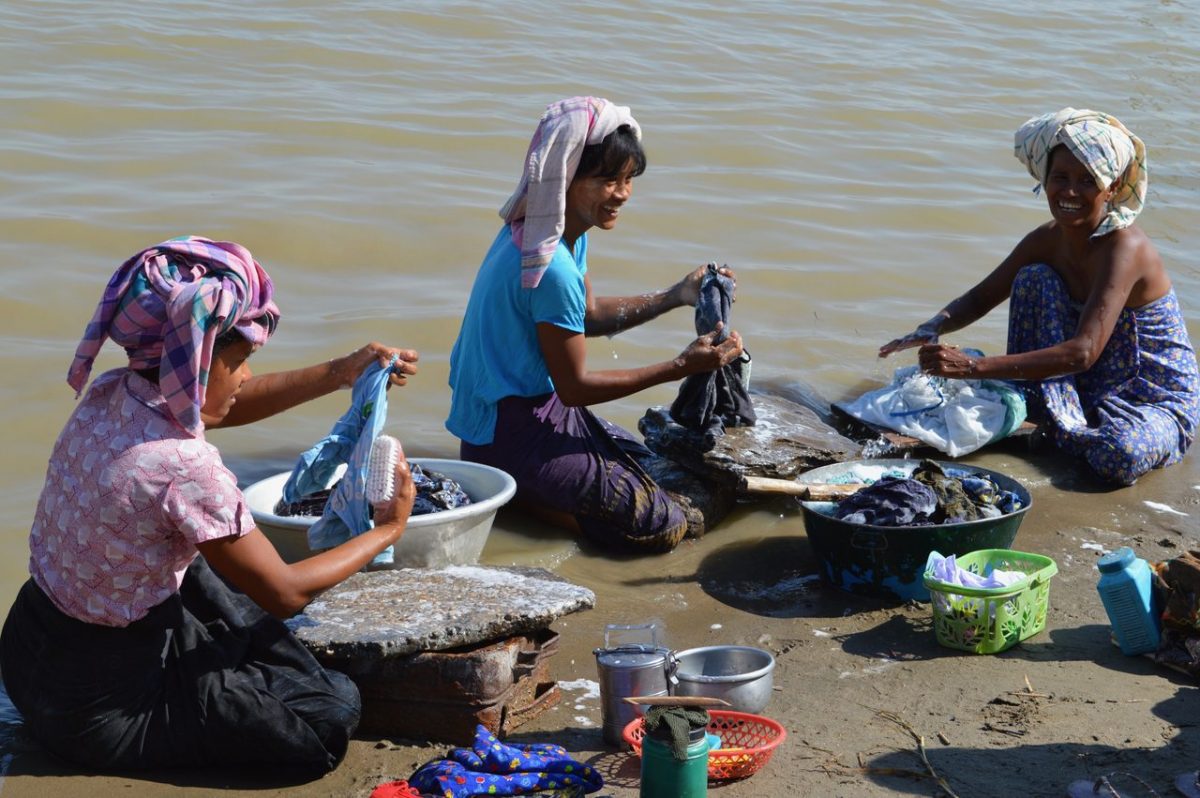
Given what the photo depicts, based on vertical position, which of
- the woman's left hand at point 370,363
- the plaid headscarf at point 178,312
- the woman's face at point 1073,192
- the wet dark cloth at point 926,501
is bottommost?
the wet dark cloth at point 926,501

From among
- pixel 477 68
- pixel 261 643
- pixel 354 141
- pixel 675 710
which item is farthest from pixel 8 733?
pixel 477 68

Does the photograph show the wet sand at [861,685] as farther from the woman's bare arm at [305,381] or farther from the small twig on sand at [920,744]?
the woman's bare arm at [305,381]

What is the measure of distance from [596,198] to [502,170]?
4.75m

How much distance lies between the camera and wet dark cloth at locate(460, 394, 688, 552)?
485cm

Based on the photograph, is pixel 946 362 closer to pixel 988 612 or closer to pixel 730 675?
pixel 988 612

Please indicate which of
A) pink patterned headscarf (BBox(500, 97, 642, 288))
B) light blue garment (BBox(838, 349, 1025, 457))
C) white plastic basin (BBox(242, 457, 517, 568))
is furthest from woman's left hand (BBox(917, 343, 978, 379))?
white plastic basin (BBox(242, 457, 517, 568))

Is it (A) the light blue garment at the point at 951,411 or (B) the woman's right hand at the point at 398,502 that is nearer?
(B) the woman's right hand at the point at 398,502

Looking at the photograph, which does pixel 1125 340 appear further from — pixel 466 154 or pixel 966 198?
pixel 466 154

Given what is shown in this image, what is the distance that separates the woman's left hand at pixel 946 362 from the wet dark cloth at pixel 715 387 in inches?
27.7

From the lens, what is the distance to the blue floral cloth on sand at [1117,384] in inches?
225

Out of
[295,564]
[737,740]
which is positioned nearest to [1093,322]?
[737,740]

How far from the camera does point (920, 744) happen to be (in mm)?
3615

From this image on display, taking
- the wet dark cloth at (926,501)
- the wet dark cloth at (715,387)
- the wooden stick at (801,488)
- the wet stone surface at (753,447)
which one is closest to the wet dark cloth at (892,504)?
the wet dark cloth at (926,501)

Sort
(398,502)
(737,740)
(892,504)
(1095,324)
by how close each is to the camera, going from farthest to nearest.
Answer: (1095,324), (892,504), (737,740), (398,502)
